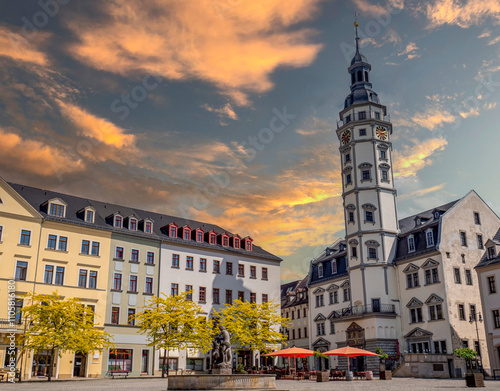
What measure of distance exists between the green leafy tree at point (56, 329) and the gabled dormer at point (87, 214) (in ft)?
34.8

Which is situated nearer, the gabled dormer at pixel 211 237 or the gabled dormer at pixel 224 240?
the gabled dormer at pixel 211 237

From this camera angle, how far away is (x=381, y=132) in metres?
67.3

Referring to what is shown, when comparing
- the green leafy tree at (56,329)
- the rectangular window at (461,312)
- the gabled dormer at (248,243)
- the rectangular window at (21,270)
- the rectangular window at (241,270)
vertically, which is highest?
the gabled dormer at (248,243)

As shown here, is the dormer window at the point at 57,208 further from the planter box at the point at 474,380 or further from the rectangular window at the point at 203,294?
the planter box at the point at 474,380

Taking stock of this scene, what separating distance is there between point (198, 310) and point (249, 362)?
43.7ft

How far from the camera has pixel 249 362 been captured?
61.8m

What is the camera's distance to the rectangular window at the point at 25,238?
48625 millimetres

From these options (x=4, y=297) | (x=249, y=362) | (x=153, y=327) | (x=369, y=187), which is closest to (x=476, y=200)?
(x=369, y=187)

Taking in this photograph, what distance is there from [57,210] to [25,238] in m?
4.50

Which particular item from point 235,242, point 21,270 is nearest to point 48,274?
point 21,270

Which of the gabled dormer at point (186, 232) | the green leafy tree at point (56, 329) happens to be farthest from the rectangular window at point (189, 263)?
the green leafy tree at point (56, 329)

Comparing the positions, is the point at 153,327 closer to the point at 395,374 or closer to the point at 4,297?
the point at 4,297

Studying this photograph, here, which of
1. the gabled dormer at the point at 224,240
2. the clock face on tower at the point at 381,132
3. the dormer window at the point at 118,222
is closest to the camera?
the dormer window at the point at 118,222

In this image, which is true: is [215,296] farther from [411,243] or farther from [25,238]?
[411,243]
